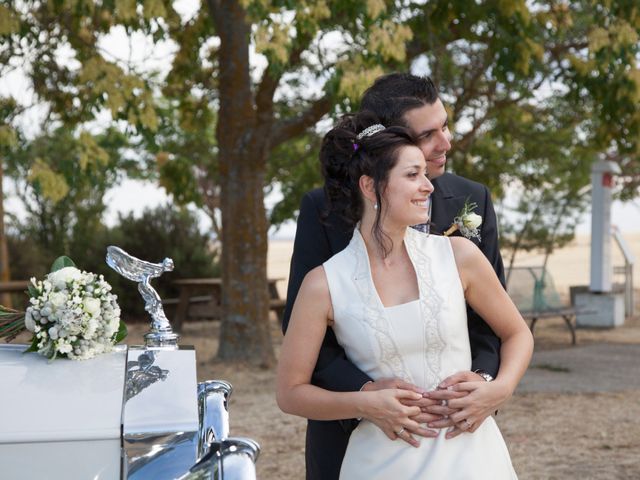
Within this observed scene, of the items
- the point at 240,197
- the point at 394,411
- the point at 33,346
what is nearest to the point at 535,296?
the point at 240,197

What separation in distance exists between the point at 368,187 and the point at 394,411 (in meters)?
0.60

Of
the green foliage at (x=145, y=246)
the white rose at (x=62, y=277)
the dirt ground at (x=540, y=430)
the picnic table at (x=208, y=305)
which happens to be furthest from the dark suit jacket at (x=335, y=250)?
the green foliage at (x=145, y=246)

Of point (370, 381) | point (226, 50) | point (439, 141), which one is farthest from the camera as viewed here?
point (226, 50)

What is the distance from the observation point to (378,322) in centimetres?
254

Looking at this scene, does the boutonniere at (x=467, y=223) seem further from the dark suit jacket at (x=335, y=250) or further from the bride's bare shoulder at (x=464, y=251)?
the bride's bare shoulder at (x=464, y=251)

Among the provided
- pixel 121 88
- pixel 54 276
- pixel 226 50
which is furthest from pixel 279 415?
pixel 54 276

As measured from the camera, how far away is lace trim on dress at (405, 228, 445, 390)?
8.36 feet

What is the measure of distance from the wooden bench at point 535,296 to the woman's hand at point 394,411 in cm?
1067

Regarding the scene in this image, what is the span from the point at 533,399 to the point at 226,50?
5258 millimetres

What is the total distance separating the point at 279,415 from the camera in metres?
8.70

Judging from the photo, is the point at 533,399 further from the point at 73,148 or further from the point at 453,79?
the point at 453,79

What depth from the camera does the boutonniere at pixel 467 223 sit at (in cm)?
288

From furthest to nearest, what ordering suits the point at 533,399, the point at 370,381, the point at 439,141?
the point at 533,399, the point at 439,141, the point at 370,381

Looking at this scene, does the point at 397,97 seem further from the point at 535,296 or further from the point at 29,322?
the point at 535,296
